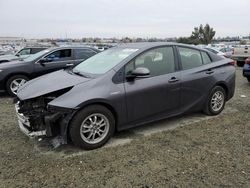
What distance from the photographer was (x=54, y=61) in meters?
8.66

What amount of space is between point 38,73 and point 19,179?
17.5ft

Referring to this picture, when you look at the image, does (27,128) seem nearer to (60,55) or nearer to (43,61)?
(43,61)

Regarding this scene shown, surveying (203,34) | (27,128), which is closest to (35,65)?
(27,128)

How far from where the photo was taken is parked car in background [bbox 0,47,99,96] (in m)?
7.93

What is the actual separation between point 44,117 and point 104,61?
60.2 inches

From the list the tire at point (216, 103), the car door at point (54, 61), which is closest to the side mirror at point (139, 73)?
the tire at point (216, 103)

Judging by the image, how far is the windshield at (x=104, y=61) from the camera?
4641 millimetres

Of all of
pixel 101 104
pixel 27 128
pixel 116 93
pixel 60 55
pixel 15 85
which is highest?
pixel 60 55

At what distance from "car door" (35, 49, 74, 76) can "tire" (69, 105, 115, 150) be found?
4.34 metres

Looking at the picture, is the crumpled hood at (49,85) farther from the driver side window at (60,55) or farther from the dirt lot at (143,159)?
the driver side window at (60,55)

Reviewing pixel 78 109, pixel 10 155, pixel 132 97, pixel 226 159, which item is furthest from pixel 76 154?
pixel 226 159

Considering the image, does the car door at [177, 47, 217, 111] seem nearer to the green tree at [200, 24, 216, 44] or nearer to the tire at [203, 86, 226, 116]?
the tire at [203, 86, 226, 116]

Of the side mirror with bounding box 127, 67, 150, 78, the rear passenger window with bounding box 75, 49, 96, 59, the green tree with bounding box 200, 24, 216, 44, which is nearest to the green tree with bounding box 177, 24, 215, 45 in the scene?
the green tree with bounding box 200, 24, 216, 44

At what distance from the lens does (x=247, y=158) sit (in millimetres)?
3928
